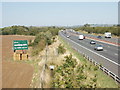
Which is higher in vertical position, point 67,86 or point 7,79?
point 67,86

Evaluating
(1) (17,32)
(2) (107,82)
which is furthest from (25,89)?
(1) (17,32)

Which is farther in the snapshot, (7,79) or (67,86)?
(7,79)

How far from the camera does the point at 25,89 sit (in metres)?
19.9

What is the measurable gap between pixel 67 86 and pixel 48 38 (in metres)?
55.2

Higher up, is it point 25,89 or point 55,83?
point 55,83

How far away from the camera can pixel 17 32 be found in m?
139

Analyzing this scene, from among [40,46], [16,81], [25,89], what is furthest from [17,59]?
[25,89]

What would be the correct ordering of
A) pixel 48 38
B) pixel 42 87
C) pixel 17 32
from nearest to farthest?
pixel 42 87 < pixel 48 38 < pixel 17 32

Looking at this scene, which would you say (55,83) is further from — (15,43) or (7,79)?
(15,43)

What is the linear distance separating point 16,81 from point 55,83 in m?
15.0

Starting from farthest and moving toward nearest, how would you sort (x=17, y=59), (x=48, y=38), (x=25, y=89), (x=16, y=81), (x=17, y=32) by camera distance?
(x=17, y=32) → (x=48, y=38) → (x=17, y=59) → (x=16, y=81) → (x=25, y=89)

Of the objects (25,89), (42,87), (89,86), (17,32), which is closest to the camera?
(89,86)

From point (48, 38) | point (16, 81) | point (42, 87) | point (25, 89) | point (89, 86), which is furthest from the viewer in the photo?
point (48, 38)

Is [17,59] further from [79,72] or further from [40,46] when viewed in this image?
[79,72]
